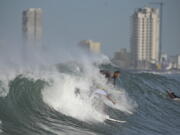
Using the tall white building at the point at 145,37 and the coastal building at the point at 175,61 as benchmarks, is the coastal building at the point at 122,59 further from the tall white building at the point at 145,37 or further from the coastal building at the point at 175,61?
the coastal building at the point at 175,61

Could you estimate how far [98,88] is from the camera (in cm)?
1644

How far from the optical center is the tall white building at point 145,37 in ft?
516

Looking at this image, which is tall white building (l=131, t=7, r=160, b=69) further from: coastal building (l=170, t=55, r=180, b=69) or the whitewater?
the whitewater

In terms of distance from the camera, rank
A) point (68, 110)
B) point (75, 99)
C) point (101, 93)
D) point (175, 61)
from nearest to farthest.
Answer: point (68, 110) → point (75, 99) → point (101, 93) → point (175, 61)

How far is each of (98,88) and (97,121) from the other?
2343 mm

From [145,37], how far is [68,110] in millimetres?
147617

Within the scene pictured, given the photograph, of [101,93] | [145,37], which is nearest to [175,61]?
[145,37]

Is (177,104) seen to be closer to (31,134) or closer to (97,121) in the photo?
(97,121)

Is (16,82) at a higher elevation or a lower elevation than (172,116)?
higher

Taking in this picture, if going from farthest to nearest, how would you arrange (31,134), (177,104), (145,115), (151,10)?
(151,10), (177,104), (145,115), (31,134)

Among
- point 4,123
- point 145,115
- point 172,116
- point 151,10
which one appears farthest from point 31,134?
point 151,10

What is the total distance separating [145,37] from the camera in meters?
161

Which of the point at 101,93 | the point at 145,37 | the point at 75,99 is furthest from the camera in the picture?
the point at 145,37

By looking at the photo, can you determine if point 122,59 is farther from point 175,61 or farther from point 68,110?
point 68,110
